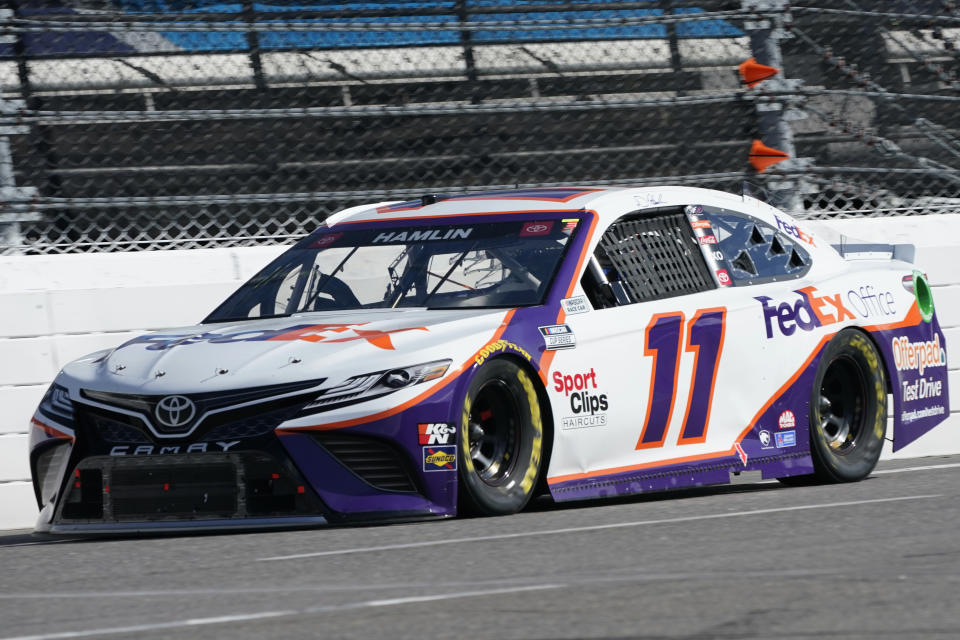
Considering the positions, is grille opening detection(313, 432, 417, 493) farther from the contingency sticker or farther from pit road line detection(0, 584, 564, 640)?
pit road line detection(0, 584, 564, 640)

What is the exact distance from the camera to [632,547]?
17.0 feet

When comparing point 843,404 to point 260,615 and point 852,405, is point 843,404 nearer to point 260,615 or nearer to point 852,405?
point 852,405

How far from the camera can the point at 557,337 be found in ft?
21.4

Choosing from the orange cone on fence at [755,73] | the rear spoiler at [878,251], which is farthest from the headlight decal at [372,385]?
the orange cone on fence at [755,73]

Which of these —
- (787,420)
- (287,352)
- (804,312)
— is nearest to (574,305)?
(287,352)

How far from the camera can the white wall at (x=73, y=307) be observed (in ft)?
26.2

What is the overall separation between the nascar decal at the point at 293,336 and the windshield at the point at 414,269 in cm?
59

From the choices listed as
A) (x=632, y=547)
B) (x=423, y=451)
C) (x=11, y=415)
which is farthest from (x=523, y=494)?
(x=11, y=415)

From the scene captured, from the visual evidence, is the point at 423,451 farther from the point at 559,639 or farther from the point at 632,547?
the point at 559,639

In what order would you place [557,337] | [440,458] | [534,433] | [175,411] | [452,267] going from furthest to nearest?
1. [452,267]
2. [557,337]
3. [534,433]
4. [175,411]
5. [440,458]

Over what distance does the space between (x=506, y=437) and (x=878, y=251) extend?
10.3 ft

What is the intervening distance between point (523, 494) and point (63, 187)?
3.62m

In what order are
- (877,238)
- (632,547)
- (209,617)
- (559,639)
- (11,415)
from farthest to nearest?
(877,238), (11,415), (632,547), (209,617), (559,639)

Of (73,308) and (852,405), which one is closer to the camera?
(852,405)
